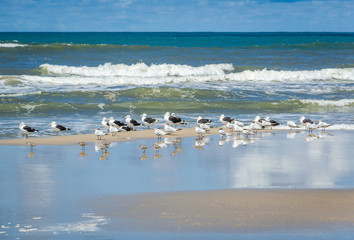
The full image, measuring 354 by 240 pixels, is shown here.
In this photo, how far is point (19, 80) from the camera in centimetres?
2980

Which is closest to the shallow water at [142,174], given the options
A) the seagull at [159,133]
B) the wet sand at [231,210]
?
the wet sand at [231,210]

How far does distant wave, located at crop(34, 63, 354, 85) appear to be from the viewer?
102ft

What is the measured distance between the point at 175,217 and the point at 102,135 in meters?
7.11

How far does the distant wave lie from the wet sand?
22099mm

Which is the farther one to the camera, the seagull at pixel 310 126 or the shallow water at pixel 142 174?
the seagull at pixel 310 126

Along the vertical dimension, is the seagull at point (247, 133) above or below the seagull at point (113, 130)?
below

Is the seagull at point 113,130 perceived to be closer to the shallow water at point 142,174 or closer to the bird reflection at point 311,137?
the shallow water at point 142,174

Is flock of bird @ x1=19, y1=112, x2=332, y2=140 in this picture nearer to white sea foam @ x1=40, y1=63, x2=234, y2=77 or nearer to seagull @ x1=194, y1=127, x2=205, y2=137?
seagull @ x1=194, y1=127, x2=205, y2=137

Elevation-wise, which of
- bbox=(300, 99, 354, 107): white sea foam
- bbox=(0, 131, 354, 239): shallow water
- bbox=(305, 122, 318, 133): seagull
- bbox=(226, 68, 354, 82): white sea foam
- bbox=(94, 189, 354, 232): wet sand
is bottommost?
bbox=(94, 189, 354, 232): wet sand

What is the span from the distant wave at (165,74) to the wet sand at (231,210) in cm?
2210

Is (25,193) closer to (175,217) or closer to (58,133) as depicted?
(175,217)

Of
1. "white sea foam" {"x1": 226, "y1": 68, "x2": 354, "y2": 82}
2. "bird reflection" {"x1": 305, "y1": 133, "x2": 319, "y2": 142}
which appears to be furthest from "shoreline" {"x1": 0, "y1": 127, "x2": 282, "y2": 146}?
"white sea foam" {"x1": 226, "y1": 68, "x2": 354, "y2": 82}

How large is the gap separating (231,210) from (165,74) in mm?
30920

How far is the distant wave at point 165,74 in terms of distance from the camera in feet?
102
